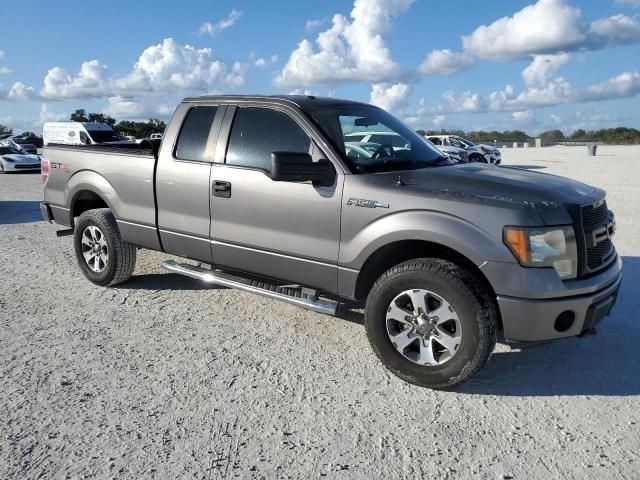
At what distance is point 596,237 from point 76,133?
27.1 meters

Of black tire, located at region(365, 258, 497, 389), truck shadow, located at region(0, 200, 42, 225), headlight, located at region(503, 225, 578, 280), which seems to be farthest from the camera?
truck shadow, located at region(0, 200, 42, 225)

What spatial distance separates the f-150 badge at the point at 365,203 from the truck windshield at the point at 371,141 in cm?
25

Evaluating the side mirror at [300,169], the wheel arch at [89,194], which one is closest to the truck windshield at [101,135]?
the wheel arch at [89,194]

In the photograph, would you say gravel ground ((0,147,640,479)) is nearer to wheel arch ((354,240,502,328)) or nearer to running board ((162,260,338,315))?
running board ((162,260,338,315))

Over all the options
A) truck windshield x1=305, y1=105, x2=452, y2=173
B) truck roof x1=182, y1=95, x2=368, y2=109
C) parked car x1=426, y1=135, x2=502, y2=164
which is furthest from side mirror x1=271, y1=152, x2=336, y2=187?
parked car x1=426, y1=135, x2=502, y2=164

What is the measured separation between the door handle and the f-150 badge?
1.13 metres

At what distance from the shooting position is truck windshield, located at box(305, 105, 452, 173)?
164 inches

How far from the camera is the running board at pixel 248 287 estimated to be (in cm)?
412

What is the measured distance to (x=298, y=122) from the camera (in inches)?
168

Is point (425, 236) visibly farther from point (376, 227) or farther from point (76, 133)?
point (76, 133)

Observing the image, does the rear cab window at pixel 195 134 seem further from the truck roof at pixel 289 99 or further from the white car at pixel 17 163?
the white car at pixel 17 163

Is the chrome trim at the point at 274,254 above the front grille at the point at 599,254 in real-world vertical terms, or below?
below

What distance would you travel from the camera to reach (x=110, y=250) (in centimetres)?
550

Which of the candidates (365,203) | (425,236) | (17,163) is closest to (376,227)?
(365,203)
